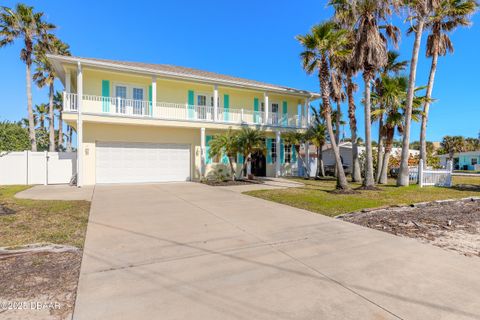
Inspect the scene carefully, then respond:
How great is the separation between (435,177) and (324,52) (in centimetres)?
991

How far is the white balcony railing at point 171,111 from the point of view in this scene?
14.7 meters

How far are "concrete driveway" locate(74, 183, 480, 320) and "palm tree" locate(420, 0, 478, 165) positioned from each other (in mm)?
13122

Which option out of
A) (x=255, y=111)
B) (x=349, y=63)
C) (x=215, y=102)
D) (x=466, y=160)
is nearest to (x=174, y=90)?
(x=215, y=102)

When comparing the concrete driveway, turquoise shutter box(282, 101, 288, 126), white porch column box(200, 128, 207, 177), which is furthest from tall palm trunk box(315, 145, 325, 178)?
the concrete driveway

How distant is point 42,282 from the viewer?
3.35 meters

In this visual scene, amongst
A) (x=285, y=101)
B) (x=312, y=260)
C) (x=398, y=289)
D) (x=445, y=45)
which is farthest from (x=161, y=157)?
(x=445, y=45)

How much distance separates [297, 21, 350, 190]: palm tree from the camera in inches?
455

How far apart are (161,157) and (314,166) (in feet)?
40.7

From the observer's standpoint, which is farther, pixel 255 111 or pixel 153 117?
pixel 255 111

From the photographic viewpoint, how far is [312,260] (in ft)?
13.6

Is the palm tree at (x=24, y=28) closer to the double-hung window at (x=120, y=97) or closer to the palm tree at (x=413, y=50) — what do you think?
the double-hung window at (x=120, y=97)

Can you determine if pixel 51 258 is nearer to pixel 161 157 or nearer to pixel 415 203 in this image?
pixel 415 203

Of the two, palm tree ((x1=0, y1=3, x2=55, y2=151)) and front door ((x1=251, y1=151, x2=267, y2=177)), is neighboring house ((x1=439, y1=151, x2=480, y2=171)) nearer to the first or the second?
front door ((x1=251, y1=151, x2=267, y2=177))

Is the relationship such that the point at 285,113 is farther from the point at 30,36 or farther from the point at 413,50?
the point at 30,36
